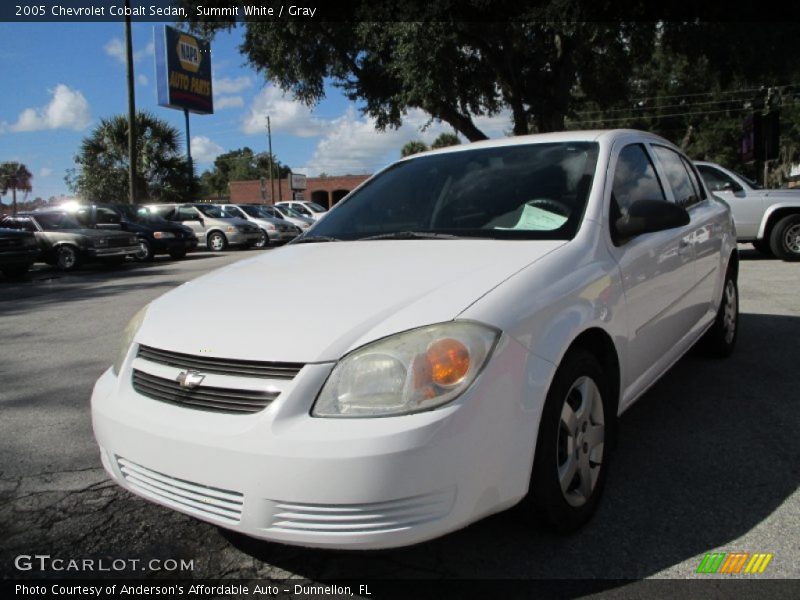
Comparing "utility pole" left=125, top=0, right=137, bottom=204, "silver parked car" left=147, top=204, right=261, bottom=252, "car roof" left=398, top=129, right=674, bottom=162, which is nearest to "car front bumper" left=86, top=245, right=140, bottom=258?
"silver parked car" left=147, top=204, right=261, bottom=252

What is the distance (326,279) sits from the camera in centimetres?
259

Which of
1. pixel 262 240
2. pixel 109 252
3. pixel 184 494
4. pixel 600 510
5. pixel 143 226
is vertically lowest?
pixel 600 510

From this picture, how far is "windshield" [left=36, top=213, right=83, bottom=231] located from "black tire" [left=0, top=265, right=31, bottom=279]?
2071mm

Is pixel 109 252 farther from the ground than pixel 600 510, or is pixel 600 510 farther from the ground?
pixel 109 252

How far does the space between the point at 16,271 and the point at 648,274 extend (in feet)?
44.1

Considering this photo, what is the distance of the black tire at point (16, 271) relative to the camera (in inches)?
512

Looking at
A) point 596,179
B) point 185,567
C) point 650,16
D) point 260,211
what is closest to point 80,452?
point 185,567

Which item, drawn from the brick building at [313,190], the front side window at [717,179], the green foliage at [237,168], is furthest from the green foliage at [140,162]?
the green foliage at [237,168]

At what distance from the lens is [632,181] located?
3.44 meters

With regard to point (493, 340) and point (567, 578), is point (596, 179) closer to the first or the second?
point (493, 340)

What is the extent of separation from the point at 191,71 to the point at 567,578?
34349 mm

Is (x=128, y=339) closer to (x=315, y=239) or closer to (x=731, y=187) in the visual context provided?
(x=315, y=239)

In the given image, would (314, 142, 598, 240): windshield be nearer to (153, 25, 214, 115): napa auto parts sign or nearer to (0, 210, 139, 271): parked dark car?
(0, 210, 139, 271): parked dark car

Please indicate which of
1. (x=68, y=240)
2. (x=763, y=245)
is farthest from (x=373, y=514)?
(x=68, y=240)
